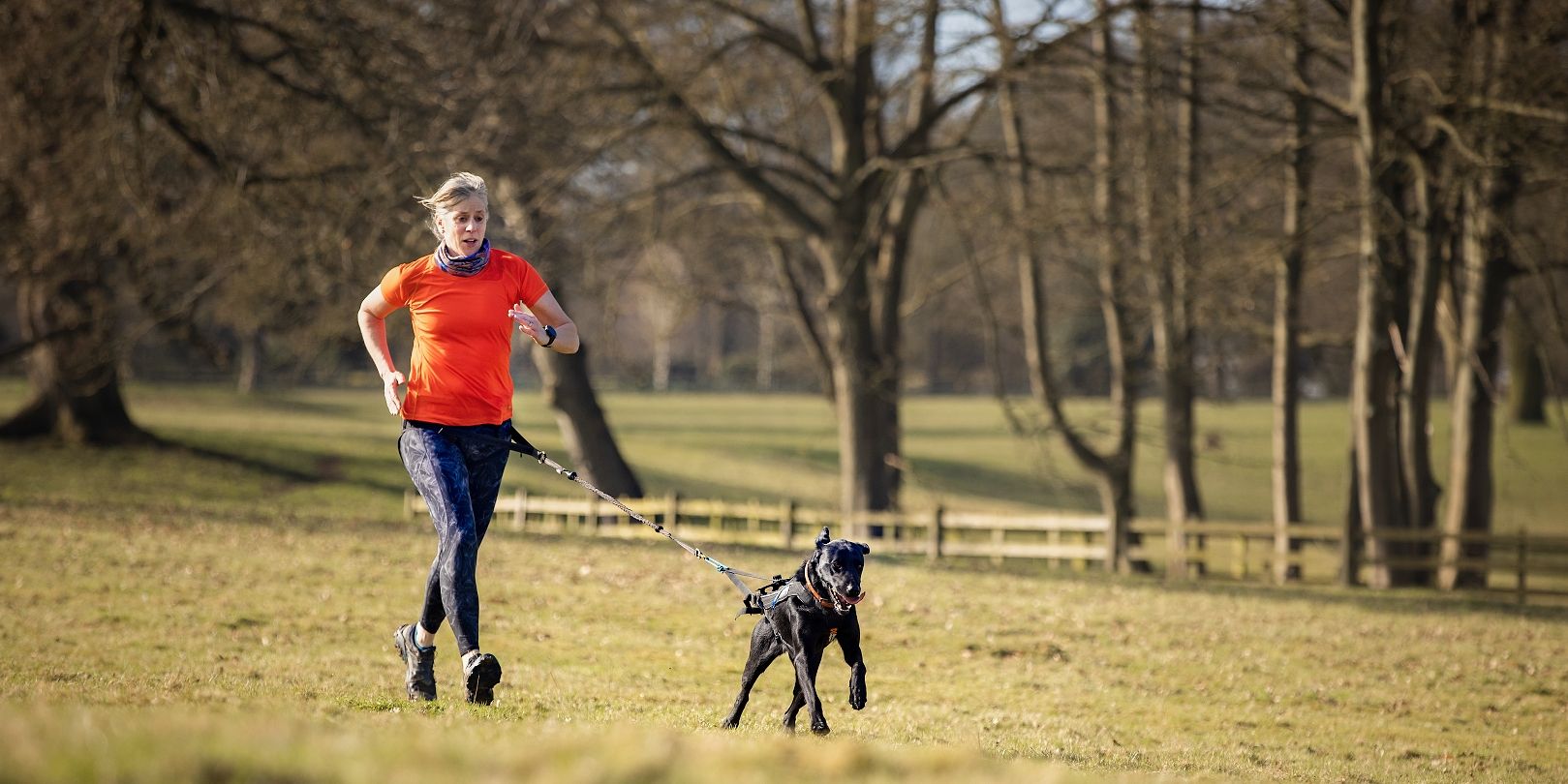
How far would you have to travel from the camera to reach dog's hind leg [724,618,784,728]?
244 inches

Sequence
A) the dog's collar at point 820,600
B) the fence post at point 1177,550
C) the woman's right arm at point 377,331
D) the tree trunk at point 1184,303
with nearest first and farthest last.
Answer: the dog's collar at point 820,600 < the woman's right arm at point 377,331 < the tree trunk at point 1184,303 < the fence post at point 1177,550

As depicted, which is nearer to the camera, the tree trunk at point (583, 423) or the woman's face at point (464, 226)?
the woman's face at point (464, 226)

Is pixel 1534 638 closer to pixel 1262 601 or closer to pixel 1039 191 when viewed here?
pixel 1262 601

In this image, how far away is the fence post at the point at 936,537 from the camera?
20906 millimetres

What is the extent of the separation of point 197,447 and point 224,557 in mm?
17655

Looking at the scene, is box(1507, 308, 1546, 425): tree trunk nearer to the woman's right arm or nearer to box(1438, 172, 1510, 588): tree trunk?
box(1438, 172, 1510, 588): tree trunk

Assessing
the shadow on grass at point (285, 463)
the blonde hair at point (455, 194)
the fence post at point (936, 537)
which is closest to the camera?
the blonde hair at point (455, 194)

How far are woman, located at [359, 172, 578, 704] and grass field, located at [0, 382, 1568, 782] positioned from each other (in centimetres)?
48

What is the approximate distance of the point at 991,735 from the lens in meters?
7.49

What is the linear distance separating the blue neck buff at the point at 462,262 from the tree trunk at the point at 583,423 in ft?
59.5

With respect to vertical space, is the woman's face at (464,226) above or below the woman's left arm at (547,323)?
above

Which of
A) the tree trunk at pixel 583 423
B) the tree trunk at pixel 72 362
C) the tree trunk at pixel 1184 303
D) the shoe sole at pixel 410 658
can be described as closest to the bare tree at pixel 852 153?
the tree trunk at pixel 1184 303

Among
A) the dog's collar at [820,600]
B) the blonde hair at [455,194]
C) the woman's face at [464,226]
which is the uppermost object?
the blonde hair at [455,194]

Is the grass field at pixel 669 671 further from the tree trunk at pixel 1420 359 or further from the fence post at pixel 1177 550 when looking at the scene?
the tree trunk at pixel 1420 359
